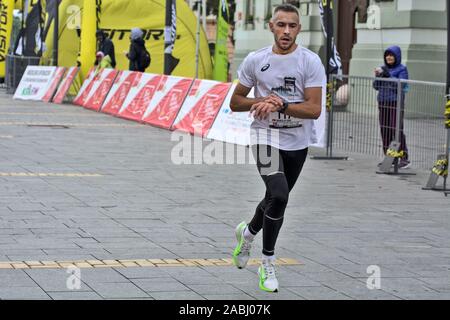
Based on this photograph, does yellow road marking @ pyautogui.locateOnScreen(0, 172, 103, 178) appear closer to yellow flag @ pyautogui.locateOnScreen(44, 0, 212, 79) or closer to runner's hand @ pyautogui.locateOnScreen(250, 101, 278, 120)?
runner's hand @ pyautogui.locateOnScreen(250, 101, 278, 120)

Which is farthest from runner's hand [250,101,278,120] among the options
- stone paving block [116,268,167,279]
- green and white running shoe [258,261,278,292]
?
stone paving block [116,268,167,279]

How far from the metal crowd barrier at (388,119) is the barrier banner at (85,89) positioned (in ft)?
33.0

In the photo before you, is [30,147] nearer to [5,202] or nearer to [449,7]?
[5,202]

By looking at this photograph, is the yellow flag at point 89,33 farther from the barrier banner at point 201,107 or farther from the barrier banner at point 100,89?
the barrier banner at point 201,107

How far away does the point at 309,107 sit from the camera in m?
6.91

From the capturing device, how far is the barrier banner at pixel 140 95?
67.1ft

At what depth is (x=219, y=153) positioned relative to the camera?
15359 millimetres

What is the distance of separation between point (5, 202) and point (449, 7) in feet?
16.0

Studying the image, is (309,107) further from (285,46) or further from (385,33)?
(385,33)

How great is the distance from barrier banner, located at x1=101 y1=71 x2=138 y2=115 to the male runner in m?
14.7

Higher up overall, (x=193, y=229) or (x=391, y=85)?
(x=391, y=85)

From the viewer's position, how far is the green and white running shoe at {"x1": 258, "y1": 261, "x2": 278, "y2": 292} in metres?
6.68

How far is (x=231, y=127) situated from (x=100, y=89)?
805 cm

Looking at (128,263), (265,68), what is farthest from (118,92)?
(265,68)
